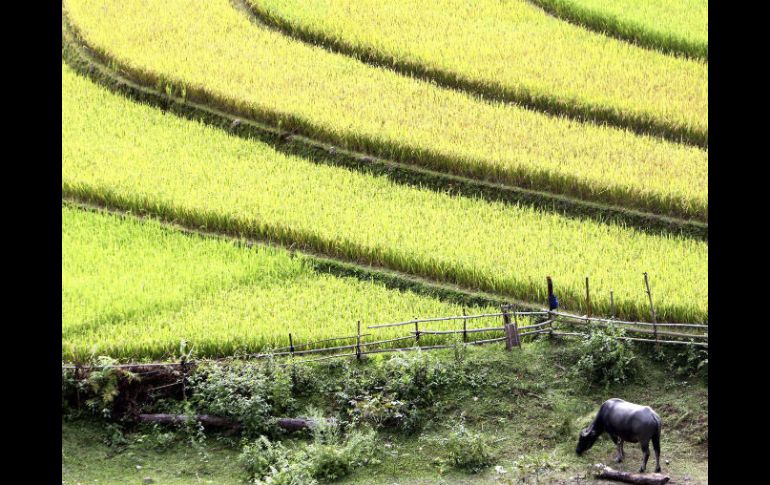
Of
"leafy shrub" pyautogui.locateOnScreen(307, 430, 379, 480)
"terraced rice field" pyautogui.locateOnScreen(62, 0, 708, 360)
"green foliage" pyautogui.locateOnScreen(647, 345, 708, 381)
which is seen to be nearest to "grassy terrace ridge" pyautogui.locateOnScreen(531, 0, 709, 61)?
"terraced rice field" pyautogui.locateOnScreen(62, 0, 708, 360)

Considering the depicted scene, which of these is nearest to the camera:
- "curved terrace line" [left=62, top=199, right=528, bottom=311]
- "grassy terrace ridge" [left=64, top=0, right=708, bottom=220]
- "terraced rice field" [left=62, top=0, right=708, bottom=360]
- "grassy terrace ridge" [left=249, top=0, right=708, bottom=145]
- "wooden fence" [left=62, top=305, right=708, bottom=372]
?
"wooden fence" [left=62, top=305, right=708, bottom=372]

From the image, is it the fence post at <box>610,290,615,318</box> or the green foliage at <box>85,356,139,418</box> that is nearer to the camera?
the green foliage at <box>85,356,139,418</box>

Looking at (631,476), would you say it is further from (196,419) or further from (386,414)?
(196,419)

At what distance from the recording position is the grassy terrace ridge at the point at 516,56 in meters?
14.6

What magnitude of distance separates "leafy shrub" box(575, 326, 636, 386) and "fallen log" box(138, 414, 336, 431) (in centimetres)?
206

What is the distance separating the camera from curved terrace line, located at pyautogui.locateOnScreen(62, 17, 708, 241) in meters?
12.5

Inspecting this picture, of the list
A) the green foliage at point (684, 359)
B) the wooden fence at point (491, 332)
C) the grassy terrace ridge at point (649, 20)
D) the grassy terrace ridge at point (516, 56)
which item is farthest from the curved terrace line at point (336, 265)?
the grassy terrace ridge at point (649, 20)

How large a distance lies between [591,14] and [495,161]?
4.47 metres

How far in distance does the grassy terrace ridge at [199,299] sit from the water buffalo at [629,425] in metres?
2.15

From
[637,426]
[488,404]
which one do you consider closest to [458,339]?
[488,404]

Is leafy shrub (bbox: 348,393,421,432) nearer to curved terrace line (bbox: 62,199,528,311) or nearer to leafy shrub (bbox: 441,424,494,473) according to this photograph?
leafy shrub (bbox: 441,424,494,473)

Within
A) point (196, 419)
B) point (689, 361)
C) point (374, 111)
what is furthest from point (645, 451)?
point (374, 111)

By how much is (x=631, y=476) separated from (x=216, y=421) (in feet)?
10.6

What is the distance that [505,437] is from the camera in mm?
9586
